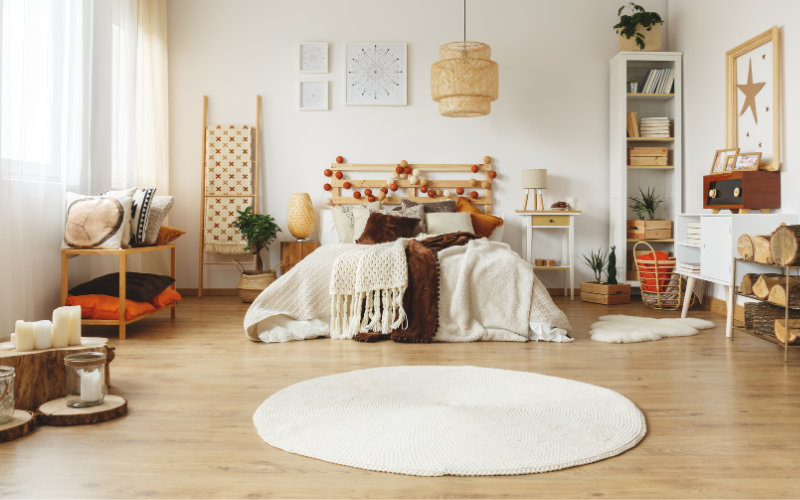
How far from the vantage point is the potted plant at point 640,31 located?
17.3 feet

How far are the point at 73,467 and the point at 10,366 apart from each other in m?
0.57

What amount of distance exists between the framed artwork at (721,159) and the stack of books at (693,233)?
417 mm

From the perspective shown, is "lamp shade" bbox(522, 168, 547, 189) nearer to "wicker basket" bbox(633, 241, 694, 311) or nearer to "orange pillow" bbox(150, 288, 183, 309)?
"wicker basket" bbox(633, 241, 694, 311)

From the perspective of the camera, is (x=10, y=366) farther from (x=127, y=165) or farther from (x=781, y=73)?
(x=781, y=73)

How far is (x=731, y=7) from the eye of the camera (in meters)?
4.44

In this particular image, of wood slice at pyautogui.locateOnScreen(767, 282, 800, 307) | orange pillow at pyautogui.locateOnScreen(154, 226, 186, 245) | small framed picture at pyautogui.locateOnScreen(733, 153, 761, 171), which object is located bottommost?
wood slice at pyautogui.locateOnScreen(767, 282, 800, 307)

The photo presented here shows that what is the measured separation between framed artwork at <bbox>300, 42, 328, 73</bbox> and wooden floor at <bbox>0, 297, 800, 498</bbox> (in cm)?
313

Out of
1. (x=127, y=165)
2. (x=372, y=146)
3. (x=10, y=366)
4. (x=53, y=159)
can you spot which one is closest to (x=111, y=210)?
(x=53, y=159)

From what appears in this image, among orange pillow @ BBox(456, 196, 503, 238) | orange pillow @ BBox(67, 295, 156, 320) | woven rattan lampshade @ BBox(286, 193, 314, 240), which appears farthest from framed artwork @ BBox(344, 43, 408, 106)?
orange pillow @ BBox(67, 295, 156, 320)

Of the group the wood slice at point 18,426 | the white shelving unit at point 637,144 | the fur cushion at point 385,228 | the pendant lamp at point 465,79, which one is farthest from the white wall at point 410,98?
the wood slice at point 18,426

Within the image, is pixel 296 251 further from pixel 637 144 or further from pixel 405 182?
pixel 637 144

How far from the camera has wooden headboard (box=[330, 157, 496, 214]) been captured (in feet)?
18.6

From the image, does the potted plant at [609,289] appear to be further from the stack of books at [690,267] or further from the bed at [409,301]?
the bed at [409,301]

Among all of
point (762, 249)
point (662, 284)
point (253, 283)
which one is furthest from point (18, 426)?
point (662, 284)
